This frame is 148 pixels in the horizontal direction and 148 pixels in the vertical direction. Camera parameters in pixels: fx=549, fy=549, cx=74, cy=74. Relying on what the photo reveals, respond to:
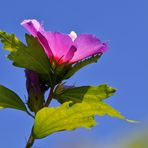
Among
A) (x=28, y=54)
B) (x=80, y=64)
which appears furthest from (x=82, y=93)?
(x=28, y=54)

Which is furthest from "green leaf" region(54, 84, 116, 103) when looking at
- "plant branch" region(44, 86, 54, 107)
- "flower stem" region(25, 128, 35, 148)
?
"flower stem" region(25, 128, 35, 148)

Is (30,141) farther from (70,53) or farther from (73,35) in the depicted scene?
(73,35)

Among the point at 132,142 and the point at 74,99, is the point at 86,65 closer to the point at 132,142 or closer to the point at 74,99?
the point at 74,99

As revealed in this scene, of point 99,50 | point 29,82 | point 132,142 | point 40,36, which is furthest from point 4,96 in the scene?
point 132,142

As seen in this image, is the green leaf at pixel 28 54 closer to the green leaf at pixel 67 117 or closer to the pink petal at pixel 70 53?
the pink petal at pixel 70 53

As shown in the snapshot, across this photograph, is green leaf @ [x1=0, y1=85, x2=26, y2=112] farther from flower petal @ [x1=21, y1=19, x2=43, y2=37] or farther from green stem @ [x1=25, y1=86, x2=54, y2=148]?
flower petal @ [x1=21, y1=19, x2=43, y2=37]
